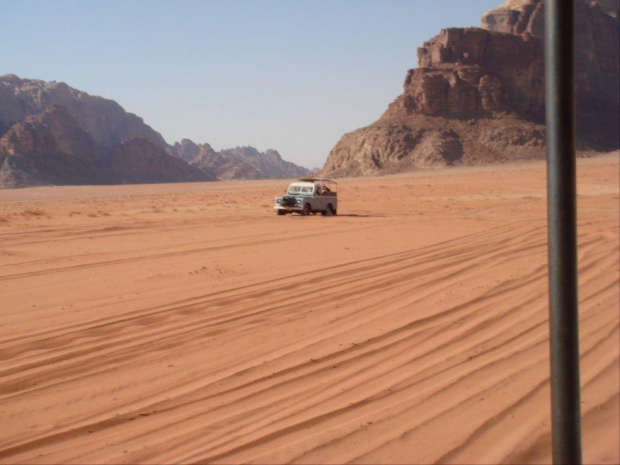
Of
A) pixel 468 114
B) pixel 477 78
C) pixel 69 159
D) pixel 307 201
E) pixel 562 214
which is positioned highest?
pixel 477 78

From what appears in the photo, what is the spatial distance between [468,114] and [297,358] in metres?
104

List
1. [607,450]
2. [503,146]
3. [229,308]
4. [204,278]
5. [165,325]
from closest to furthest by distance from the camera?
[607,450] < [165,325] < [229,308] < [204,278] < [503,146]

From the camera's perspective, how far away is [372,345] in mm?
6891

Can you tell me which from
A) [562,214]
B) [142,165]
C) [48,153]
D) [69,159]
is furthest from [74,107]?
[562,214]

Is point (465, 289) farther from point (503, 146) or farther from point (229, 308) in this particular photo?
point (503, 146)

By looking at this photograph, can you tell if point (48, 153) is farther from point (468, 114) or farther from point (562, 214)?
point (562, 214)

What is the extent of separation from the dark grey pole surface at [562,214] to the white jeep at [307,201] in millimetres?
24625

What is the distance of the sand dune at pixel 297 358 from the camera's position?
458 centimetres

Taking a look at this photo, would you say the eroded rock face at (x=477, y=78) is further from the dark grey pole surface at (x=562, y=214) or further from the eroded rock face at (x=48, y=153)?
the dark grey pole surface at (x=562, y=214)

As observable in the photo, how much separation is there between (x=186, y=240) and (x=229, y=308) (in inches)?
348

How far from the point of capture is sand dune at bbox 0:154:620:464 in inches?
A: 180

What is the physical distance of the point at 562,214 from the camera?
2.08 meters

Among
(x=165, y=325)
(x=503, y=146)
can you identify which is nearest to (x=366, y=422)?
(x=165, y=325)

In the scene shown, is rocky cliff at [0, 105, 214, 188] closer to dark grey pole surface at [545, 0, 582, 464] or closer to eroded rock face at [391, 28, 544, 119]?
eroded rock face at [391, 28, 544, 119]
